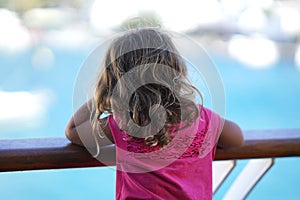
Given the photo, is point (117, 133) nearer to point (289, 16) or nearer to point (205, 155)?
point (205, 155)

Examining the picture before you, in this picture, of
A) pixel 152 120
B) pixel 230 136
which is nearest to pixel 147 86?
pixel 152 120

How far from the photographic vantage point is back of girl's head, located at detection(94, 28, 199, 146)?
2.17 ft

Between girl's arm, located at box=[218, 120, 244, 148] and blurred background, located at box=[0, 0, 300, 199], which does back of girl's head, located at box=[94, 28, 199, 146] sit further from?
blurred background, located at box=[0, 0, 300, 199]

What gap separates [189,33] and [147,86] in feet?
9.49

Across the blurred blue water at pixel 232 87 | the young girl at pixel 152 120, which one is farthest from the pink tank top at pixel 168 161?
the blurred blue water at pixel 232 87

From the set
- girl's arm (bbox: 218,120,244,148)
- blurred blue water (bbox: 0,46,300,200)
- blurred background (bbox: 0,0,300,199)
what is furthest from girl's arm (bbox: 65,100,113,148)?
blurred blue water (bbox: 0,46,300,200)

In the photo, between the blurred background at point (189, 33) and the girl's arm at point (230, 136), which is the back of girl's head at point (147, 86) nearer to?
the girl's arm at point (230, 136)

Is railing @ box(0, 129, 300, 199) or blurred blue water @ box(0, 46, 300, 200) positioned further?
blurred blue water @ box(0, 46, 300, 200)

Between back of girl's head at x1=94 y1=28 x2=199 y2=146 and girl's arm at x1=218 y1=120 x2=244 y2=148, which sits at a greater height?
back of girl's head at x1=94 y1=28 x2=199 y2=146

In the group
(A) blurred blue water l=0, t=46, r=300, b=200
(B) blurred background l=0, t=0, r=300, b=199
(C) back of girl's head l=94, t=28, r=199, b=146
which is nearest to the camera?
(C) back of girl's head l=94, t=28, r=199, b=146

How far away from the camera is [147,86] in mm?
665

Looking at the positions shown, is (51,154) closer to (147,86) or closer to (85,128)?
(85,128)

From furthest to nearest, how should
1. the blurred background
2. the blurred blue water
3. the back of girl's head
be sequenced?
the blurred blue water
the blurred background
the back of girl's head

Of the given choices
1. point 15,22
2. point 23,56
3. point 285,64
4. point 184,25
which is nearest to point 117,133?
point 184,25
